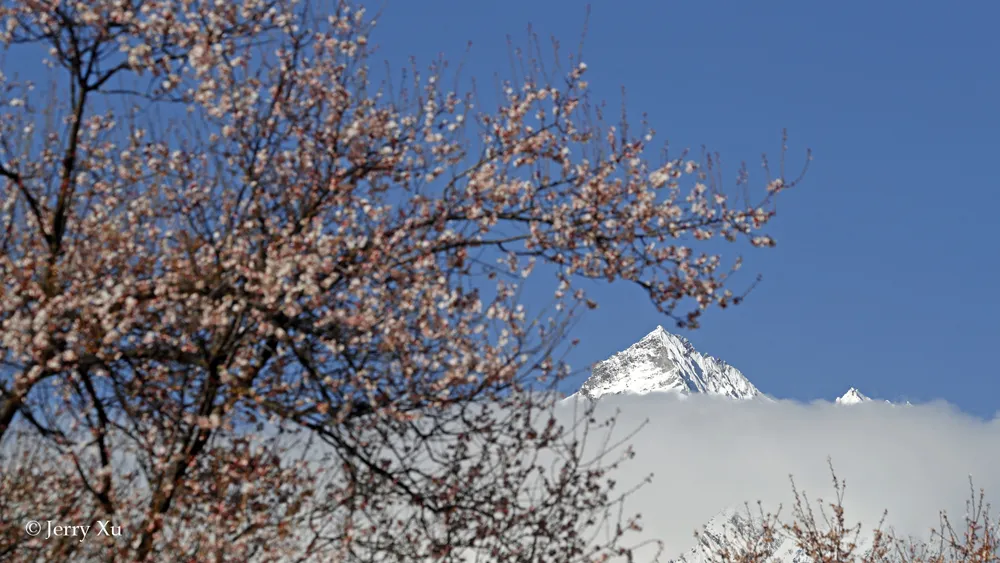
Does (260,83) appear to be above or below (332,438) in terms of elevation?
above

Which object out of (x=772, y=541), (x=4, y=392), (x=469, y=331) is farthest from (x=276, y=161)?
(x=772, y=541)

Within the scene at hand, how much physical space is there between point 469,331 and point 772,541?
692 inches

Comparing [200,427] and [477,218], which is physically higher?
[477,218]

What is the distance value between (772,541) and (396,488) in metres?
17.8

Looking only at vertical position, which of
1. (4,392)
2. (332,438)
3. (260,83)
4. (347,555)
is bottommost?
(347,555)

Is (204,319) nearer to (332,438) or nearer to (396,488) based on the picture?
(332,438)

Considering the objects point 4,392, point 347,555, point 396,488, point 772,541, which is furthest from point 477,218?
point 772,541

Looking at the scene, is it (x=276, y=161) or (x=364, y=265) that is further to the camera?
(x=276, y=161)

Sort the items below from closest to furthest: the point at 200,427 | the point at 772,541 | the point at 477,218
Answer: the point at 200,427 < the point at 477,218 < the point at 772,541

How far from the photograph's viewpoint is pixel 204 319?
10773mm

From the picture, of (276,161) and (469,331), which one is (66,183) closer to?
(276,161)

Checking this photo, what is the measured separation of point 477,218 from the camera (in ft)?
40.7

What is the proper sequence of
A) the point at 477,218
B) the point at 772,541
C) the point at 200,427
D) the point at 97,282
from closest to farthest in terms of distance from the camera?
1. the point at 200,427
2. the point at 97,282
3. the point at 477,218
4. the point at 772,541

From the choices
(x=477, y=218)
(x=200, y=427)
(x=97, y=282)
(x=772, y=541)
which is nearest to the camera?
(x=200, y=427)
